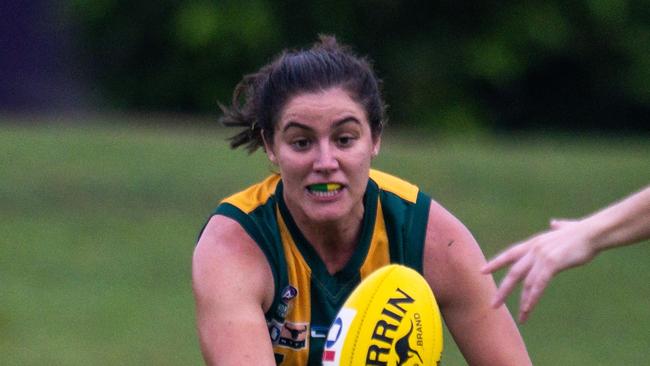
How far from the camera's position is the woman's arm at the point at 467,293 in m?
5.04

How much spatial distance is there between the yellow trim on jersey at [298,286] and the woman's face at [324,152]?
0.18 m

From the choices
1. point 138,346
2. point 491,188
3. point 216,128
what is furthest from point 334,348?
point 216,128

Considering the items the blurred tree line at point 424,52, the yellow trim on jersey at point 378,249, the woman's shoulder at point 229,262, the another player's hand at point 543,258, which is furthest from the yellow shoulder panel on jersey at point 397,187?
the blurred tree line at point 424,52

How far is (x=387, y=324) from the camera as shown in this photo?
4.66m

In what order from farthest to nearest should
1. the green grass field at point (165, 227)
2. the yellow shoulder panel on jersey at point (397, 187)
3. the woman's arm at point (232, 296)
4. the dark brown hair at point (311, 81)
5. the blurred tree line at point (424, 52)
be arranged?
the blurred tree line at point (424, 52)
the green grass field at point (165, 227)
the yellow shoulder panel on jersey at point (397, 187)
the dark brown hair at point (311, 81)
the woman's arm at point (232, 296)

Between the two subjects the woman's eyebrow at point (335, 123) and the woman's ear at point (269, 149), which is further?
the woman's ear at point (269, 149)

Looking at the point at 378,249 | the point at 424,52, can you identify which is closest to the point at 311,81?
the point at 378,249

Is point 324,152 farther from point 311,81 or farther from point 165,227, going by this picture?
point 165,227

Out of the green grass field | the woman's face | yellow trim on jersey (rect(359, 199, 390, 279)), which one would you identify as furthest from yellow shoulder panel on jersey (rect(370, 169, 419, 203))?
the green grass field

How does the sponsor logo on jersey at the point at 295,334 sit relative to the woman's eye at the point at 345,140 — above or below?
below

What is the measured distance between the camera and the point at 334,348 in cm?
469

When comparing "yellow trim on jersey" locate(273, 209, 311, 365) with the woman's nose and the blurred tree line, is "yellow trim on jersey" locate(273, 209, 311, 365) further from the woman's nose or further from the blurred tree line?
the blurred tree line

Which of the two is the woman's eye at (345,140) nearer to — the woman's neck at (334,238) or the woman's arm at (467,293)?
the woman's neck at (334,238)

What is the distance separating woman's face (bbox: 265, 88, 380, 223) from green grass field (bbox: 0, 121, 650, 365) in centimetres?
357
